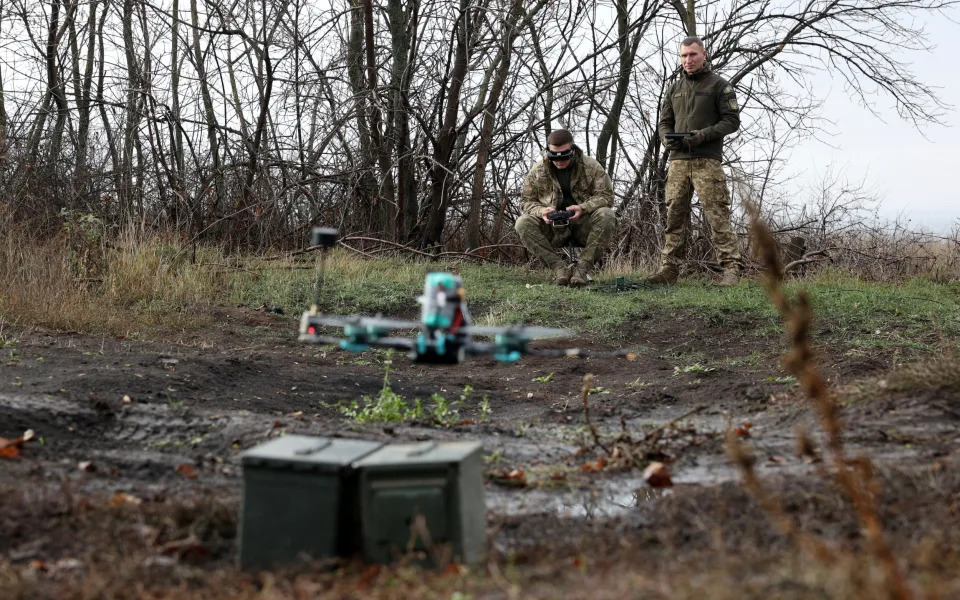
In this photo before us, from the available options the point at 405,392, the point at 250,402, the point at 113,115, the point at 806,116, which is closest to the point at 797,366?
the point at 250,402

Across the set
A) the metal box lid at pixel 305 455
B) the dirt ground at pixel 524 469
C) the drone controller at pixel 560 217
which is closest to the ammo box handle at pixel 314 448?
the metal box lid at pixel 305 455

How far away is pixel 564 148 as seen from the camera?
33.5 feet

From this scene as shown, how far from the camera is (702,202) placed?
10.4 m

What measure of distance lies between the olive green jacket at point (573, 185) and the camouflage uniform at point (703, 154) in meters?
0.74

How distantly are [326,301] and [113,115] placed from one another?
6276 mm

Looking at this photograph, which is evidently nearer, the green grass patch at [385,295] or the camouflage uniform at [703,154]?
the green grass patch at [385,295]

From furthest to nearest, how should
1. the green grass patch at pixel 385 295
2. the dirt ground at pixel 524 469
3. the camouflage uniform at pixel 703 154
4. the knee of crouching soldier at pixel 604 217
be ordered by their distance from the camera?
the knee of crouching soldier at pixel 604 217, the camouflage uniform at pixel 703 154, the green grass patch at pixel 385 295, the dirt ground at pixel 524 469

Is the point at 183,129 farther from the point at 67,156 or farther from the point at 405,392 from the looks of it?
the point at 405,392

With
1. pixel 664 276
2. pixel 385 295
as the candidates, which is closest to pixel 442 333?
pixel 385 295

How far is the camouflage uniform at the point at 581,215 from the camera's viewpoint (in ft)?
34.4

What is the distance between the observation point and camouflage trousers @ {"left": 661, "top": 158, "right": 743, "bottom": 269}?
10.2 meters

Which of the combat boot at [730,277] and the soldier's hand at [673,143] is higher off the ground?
the soldier's hand at [673,143]

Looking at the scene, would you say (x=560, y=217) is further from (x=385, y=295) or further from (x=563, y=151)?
(x=385, y=295)

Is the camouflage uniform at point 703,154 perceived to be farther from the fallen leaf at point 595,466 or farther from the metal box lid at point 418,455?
the metal box lid at point 418,455
